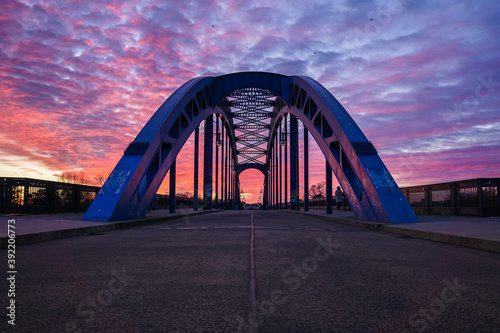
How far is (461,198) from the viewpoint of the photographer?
17.2 metres

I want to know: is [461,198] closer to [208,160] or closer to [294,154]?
[294,154]

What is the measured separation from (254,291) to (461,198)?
53.9 feet

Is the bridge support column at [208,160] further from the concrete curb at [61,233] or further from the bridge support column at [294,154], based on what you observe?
the concrete curb at [61,233]

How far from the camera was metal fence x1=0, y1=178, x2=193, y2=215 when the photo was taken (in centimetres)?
1527

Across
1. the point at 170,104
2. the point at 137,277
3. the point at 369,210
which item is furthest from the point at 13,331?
the point at 170,104

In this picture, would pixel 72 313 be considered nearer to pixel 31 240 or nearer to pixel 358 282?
pixel 358 282

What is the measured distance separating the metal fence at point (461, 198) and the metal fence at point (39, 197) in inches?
692

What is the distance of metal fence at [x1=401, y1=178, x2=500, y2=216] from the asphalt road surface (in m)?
10.9

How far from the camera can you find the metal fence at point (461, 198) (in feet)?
51.1

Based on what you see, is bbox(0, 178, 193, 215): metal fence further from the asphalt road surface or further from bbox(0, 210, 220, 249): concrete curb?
the asphalt road surface

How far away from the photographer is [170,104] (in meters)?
18.7

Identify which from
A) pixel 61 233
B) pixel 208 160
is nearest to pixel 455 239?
pixel 61 233

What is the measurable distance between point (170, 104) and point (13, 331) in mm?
16901

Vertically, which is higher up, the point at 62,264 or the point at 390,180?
the point at 390,180
